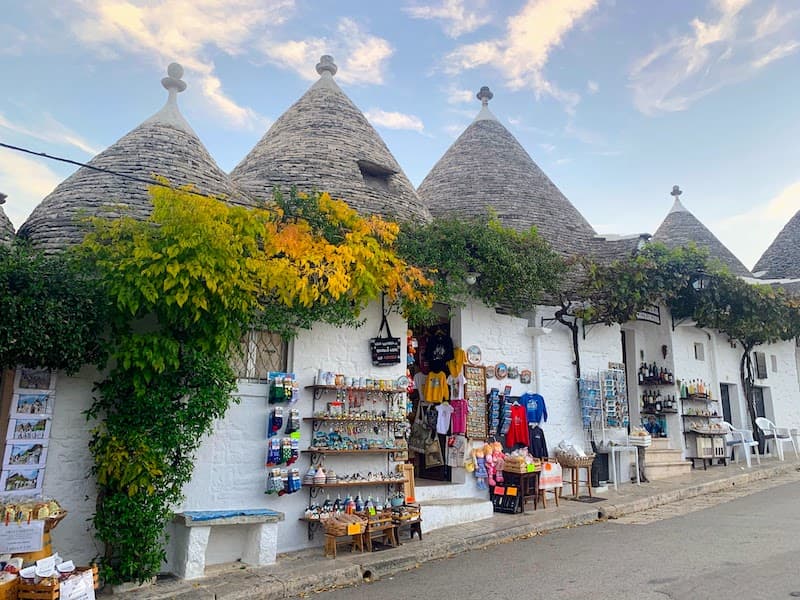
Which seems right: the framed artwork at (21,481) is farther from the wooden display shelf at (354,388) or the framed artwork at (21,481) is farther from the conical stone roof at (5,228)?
the wooden display shelf at (354,388)

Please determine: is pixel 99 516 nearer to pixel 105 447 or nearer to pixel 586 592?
pixel 105 447

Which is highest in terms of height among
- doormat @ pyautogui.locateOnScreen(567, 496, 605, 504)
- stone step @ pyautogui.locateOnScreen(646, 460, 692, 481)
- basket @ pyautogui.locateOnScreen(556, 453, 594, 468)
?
basket @ pyautogui.locateOnScreen(556, 453, 594, 468)

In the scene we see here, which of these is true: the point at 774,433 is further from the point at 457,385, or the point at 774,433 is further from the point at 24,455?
the point at 24,455

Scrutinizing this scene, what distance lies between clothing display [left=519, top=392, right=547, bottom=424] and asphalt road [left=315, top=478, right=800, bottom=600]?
218cm

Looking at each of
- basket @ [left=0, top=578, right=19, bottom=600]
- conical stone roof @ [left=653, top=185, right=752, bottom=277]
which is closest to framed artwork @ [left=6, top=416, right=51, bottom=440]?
basket @ [left=0, top=578, right=19, bottom=600]

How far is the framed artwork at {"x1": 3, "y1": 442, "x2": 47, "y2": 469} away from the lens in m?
5.84

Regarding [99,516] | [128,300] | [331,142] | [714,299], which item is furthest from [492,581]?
[714,299]

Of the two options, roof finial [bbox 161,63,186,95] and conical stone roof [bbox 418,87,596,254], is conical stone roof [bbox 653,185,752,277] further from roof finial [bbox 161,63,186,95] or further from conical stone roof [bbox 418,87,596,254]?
roof finial [bbox 161,63,186,95]

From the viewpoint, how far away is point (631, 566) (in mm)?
6555

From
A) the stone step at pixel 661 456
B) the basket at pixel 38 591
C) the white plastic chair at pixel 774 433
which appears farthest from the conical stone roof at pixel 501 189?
the basket at pixel 38 591

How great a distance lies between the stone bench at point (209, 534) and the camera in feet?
20.3

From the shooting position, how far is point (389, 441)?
8.52 metres

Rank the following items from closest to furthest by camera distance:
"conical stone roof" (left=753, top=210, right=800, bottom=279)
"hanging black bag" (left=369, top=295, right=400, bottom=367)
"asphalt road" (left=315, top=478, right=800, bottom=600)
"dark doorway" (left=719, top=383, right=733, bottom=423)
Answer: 1. "asphalt road" (left=315, top=478, right=800, bottom=600)
2. "hanging black bag" (left=369, top=295, right=400, bottom=367)
3. "dark doorway" (left=719, top=383, right=733, bottom=423)
4. "conical stone roof" (left=753, top=210, right=800, bottom=279)

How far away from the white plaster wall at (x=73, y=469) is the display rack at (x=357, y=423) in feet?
8.34
